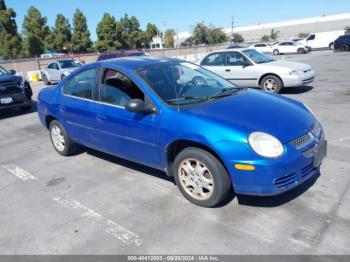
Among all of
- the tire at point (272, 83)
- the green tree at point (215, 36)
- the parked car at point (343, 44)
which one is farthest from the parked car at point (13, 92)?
the green tree at point (215, 36)

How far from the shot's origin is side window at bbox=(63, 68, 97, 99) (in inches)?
200

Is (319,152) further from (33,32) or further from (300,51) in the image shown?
(33,32)

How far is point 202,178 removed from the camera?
3.81 m

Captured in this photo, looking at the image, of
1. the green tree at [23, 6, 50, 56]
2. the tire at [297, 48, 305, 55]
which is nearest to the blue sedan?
the tire at [297, 48, 305, 55]

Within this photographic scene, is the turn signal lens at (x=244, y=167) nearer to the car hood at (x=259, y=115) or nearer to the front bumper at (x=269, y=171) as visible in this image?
the front bumper at (x=269, y=171)

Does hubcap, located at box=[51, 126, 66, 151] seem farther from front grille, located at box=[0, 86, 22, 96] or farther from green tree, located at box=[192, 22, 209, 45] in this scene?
green tree, located at box=[192, 22, 209, 45]

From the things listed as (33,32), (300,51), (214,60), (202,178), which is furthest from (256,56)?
(33,32)

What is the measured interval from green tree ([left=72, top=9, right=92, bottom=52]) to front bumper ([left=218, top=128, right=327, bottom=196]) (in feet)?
177

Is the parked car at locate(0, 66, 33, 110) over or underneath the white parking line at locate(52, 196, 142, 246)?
over

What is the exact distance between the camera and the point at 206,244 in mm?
3260

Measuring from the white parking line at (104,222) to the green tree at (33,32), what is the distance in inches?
1760

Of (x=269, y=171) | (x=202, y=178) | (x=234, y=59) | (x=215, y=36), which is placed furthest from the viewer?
(x=215, y=36)

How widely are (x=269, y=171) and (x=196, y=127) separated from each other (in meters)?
0.86

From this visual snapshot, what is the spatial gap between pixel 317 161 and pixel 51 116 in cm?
435
